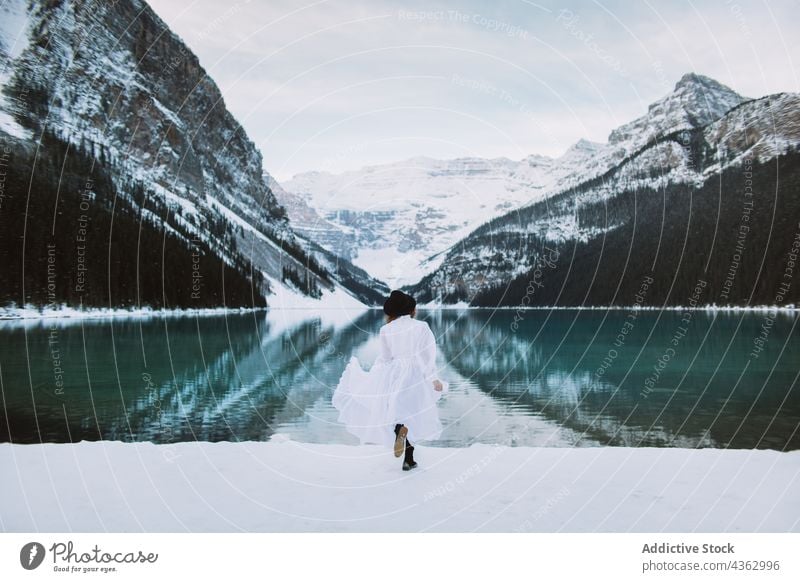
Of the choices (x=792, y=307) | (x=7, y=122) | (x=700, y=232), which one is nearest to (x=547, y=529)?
(x=792, y=307)

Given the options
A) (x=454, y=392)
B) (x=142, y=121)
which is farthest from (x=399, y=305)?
(x=142, y=121)

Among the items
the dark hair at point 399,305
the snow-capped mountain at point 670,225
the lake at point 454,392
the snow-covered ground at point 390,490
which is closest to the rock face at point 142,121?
the snow-capped mountain at point 670,225

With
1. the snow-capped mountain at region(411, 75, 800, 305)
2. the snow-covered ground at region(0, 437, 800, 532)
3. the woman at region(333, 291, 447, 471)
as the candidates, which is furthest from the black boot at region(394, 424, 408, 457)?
the snow-capped mountain at region(411, 75, 800, 305)

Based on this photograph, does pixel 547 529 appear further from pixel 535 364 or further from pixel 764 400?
pixel 535 364

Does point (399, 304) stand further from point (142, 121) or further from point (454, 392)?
point (142, 121)

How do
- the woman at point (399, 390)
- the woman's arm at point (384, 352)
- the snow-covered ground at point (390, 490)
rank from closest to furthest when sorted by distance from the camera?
the snow-covered ground at point (390, 490) < the woman at point (399, 390) < the woman's arm at point (384, 352)

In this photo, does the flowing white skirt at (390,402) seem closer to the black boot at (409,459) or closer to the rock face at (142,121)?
the black boot at (409,459)

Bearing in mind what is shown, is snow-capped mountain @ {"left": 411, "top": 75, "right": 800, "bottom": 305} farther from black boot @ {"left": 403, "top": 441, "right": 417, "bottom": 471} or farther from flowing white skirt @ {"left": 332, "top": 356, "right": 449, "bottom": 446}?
black boot @ {"left": 403, "top": 441, "right": 417, "bottom": 471}
